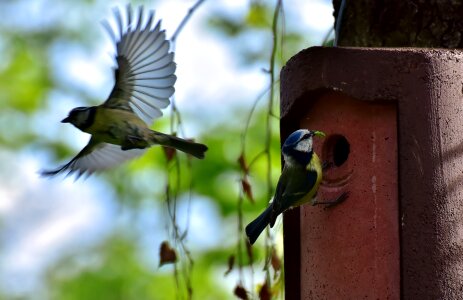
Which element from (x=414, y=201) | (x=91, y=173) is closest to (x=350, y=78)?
(x=414, y=201)

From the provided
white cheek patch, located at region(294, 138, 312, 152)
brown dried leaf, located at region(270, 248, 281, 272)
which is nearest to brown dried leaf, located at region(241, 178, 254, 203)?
brown dried leaf, located at region(270, 248, 281, 272)

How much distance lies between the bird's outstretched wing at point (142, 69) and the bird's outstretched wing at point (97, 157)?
0.30 meters

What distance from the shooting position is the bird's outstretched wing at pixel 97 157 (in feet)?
13.2

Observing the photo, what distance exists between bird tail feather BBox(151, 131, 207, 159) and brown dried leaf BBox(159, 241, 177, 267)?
0.41 metres

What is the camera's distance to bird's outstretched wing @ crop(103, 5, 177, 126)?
3.51 meters

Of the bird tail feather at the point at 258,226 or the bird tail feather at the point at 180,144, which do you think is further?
the bird tail feather at the point at 180,144

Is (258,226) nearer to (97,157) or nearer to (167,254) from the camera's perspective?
(167,254)

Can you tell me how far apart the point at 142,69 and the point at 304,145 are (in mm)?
768

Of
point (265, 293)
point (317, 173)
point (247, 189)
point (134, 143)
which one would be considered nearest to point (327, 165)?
point (317, 173)

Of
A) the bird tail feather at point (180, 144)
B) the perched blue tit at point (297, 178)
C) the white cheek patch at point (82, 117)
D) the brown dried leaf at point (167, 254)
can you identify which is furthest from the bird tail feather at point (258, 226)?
the white cheek patch at point (82, 117)

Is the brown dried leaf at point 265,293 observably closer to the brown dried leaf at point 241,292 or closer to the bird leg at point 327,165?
the brown dried leaf at point 241,292

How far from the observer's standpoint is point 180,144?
3713 millimetres

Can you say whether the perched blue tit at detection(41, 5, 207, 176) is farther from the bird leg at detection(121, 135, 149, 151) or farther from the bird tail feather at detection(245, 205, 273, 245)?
→ the bird tail feather at detection(245, 205, 273, 245)

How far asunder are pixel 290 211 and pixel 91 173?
36.0 inches
